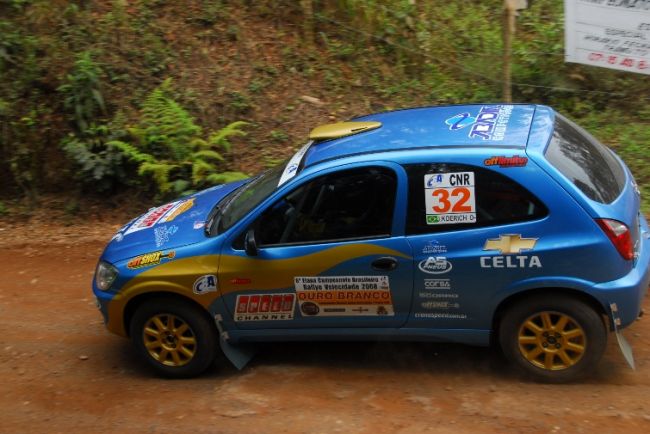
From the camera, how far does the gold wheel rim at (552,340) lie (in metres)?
4.34

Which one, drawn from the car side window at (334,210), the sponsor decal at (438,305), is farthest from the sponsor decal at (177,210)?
the sponsor decal at (438,305)

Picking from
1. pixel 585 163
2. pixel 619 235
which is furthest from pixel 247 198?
pixel 619 235

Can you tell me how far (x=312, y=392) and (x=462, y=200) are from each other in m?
1.66

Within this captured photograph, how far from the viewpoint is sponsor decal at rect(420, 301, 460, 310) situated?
4.46 m

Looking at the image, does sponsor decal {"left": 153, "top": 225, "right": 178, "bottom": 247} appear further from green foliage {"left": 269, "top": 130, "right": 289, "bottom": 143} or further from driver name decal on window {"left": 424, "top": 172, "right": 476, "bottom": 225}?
green foliage {"left": 269, "top": 130, "right": 289, "bottom": 143}

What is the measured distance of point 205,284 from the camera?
4.77 meters

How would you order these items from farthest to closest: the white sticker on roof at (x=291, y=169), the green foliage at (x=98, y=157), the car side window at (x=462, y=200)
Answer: the green foliage at (x=98, y=157) < the white sticker on roof at (x=291, y=169) < the car side window at (x=462, y=200)

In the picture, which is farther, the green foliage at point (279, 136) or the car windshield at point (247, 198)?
the green foliage at point (279, 136)

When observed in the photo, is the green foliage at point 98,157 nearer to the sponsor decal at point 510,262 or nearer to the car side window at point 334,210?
the car side window at point 334,210

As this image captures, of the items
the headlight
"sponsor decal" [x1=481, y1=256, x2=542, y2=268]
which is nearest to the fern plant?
the headlight

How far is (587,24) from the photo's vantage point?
8172mm

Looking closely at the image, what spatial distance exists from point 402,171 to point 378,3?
638cm

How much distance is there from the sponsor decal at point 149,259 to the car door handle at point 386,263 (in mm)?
1420

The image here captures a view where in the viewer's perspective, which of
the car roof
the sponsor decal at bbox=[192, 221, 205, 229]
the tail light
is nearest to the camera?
the tail light
